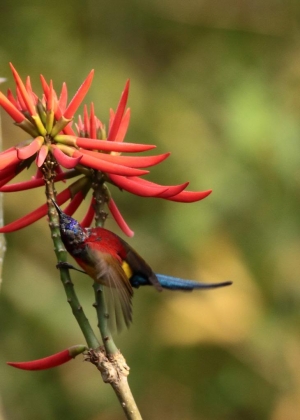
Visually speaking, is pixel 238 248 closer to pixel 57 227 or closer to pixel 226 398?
pixel 226 398

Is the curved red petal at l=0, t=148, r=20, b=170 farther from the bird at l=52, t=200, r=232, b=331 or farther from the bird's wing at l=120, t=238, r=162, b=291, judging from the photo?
the bird's wing at l=120, t=238, r=162, b=291

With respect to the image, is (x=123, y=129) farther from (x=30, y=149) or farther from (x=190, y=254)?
(x=190, y=254)

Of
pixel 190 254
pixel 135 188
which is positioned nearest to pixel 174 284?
pixel 135 188

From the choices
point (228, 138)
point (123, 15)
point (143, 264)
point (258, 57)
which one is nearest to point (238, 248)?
point (228, 138)

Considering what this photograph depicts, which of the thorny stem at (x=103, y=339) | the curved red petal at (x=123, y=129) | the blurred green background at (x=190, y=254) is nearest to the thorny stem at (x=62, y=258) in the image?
the thorny stem at (x=103, y=339)

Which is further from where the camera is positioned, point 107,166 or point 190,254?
point 190,254

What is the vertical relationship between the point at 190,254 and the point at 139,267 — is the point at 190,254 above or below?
below
